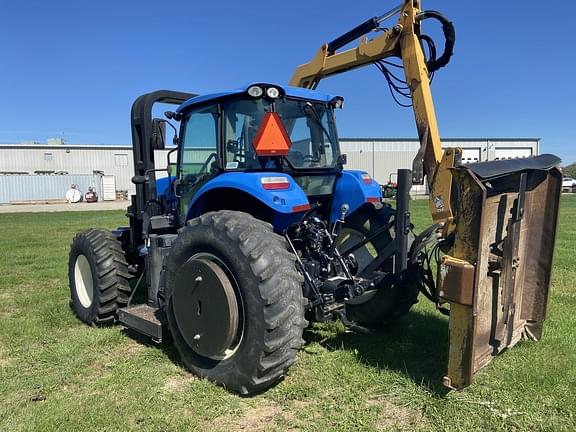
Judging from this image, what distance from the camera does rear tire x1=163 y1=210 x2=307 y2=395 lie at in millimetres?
3365

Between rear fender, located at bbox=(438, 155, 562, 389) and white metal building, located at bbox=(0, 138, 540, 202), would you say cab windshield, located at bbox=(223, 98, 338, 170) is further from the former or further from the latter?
white metal building, located at bbox=(0, 138, 540, 202)

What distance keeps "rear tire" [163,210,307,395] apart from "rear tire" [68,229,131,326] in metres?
1.44

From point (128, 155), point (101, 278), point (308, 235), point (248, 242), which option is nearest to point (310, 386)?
point (248, 242)

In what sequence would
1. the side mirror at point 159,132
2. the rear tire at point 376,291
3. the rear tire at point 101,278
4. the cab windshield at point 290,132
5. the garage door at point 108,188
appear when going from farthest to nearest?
the garage door at point 108,188
the rear tire at point 101,278
the side mirror at point 159,132
the rear tire at point 376,291
the cab windshield at point 290,132

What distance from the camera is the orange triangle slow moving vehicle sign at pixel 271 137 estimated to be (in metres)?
4.02

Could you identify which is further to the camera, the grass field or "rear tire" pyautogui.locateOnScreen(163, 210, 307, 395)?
"rear tire" pyautogui.locateOnScreen(163, 210, 307, 395)

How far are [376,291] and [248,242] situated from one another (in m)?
1.75

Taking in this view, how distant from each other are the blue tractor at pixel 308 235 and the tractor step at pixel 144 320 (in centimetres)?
2

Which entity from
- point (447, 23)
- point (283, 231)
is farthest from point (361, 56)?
point (283, 231)

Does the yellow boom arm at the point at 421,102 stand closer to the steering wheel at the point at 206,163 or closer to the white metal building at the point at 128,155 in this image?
the steering wheel at the point at 206,163

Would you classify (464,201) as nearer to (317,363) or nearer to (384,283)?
(384,283)

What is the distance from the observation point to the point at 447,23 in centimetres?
426

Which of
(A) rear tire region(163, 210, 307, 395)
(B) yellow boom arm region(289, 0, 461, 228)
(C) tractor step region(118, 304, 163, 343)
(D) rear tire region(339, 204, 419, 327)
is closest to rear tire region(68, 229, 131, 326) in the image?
(C) tractor step region(118, 304, 163, 343)

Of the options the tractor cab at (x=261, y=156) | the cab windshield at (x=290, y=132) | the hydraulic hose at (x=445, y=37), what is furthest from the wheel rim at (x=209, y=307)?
the hydraulic hose at (x=445, y=37)
